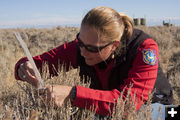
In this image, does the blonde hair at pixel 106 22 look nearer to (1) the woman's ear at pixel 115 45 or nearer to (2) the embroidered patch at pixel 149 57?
(1) the woman's ear at pixel 115 45

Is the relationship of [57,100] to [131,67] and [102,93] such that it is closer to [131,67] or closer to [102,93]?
[102,93]

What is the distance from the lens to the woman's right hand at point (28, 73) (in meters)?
1.96

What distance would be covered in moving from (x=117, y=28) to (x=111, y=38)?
11 centimetres

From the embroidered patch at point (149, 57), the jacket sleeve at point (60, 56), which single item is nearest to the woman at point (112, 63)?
the embroidered patch at point (149, 57)

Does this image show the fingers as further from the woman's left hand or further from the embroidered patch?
the embroidered patch

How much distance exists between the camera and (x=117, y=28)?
2.00 m

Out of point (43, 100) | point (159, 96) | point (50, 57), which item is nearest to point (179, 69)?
point (159, 96)

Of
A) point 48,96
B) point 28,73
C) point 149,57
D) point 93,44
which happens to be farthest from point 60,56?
point 149,57

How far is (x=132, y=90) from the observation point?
183 centimetres

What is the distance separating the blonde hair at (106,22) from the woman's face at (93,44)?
50mm

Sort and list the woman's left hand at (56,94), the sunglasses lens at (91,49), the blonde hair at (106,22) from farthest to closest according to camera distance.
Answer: the sunglasses lens at (91,49)
the blonde hair at (106,22)
the woman's left hand at (56,94)

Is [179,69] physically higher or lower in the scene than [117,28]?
lower

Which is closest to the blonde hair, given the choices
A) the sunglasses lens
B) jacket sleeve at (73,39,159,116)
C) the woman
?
the woman

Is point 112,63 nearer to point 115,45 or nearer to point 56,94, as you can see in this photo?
point 115,45
